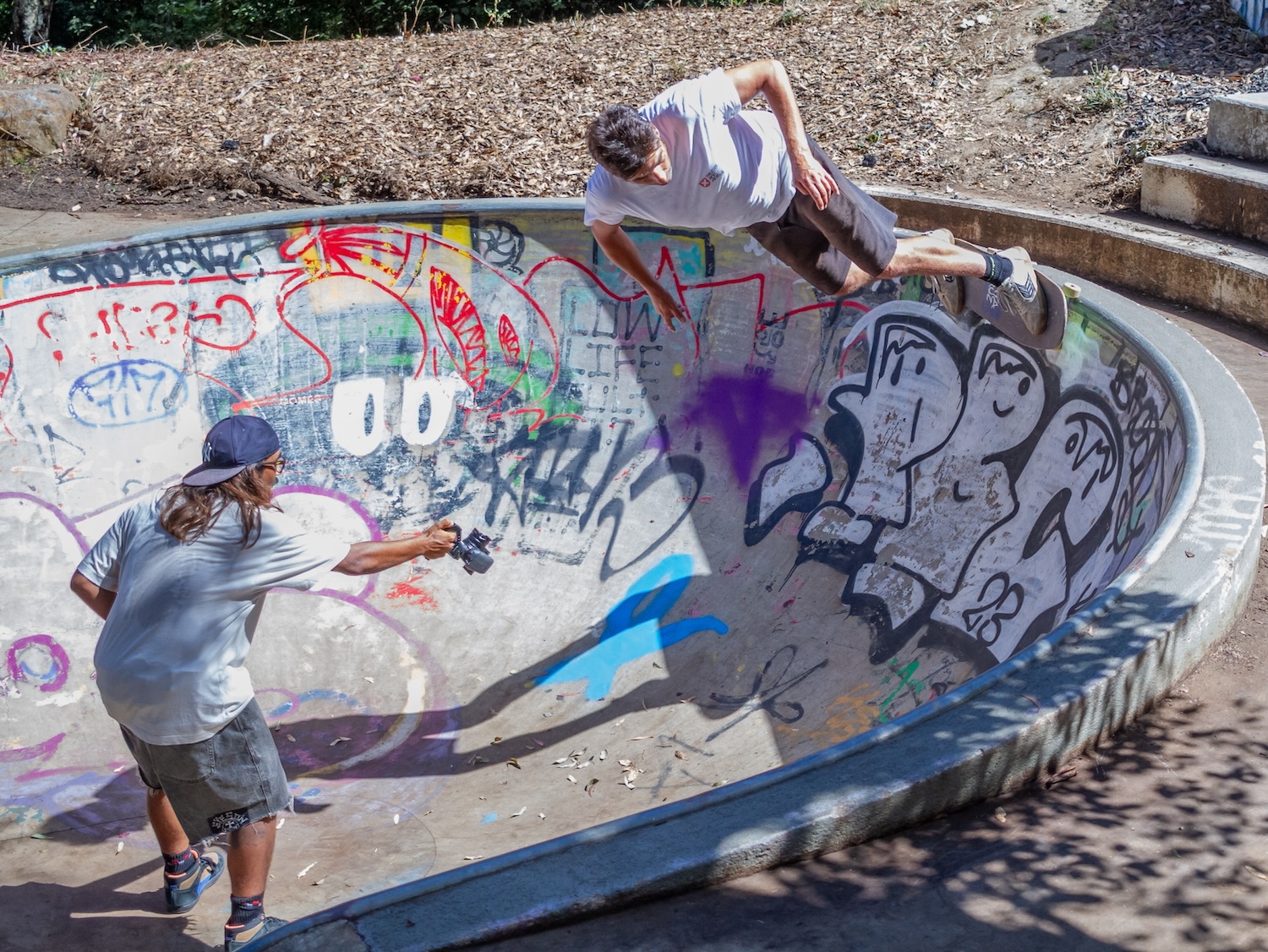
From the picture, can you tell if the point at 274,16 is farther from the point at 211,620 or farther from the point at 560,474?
the point at 211,620

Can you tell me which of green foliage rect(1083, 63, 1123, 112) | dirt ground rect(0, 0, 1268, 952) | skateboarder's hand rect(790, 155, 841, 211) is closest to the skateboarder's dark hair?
skateboarder's hand rect(790, 155, 841, 211)

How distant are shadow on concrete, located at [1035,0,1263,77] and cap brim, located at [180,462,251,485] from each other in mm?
9141

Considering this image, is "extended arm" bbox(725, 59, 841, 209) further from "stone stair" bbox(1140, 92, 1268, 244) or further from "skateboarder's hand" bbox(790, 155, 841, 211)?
"stone stair" bbox(1140, 92, 1268, 244)

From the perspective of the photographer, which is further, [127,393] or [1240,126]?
[1240,126]

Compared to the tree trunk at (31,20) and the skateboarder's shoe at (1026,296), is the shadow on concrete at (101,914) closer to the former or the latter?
the skateboarder's shoe at (1026,296)

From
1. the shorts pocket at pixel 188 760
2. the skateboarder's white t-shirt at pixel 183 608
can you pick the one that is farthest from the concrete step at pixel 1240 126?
the shorts pocket at pixel 188 760

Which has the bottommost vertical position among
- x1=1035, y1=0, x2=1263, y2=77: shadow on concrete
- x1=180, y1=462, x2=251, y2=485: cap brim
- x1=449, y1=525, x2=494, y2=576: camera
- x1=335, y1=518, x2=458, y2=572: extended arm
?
x1=449, y1=525, x2=494, y2=576: camera

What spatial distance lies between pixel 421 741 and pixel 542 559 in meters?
1.42

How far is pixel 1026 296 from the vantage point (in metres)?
5.06

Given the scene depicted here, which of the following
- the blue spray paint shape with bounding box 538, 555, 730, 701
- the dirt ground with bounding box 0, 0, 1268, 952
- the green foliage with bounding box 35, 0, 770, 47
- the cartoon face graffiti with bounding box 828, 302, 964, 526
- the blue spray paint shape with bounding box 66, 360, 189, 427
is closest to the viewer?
the cartoon face graffiti with bounding box 828, 302, 964, 526

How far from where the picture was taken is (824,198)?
14.7 ft

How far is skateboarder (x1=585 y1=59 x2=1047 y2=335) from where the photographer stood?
4.22 metres

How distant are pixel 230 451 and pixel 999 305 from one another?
3699mm

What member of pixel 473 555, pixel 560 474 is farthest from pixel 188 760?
pixel 560 474
